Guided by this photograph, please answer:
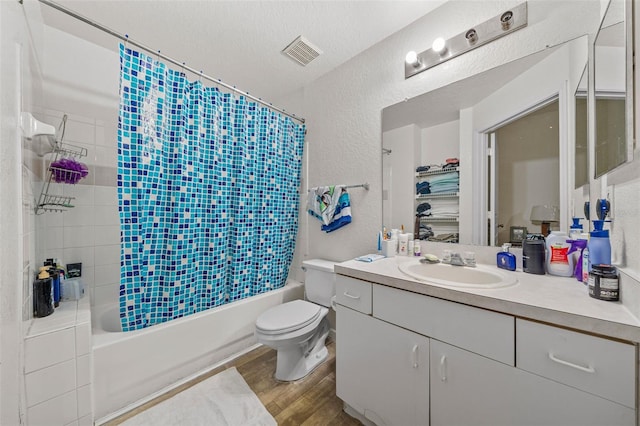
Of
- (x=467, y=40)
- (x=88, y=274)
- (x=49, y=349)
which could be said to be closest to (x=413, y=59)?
(x=467, y=40)

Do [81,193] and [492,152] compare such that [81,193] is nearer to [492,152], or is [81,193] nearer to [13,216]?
[13,216]

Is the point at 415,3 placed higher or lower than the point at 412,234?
higher

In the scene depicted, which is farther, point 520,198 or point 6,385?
point 520,198


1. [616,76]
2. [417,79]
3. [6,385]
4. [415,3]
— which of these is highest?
[415,3]

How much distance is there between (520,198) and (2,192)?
2.10m

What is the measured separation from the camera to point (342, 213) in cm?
192

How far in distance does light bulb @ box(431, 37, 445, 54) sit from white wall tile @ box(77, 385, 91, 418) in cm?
265

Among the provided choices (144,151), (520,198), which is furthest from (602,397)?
(144,151)

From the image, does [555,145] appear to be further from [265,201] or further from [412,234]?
[265,201]

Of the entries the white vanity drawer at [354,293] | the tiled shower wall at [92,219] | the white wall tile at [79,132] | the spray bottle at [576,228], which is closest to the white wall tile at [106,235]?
the tiled shower wall at [92,219]

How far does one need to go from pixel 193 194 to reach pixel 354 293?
4.13 ft

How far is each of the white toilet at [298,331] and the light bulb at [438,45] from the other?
1.64 meters

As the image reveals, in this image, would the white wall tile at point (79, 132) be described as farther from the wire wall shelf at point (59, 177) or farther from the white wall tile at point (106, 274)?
the white wall tile at point (106, 274)

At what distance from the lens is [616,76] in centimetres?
78
